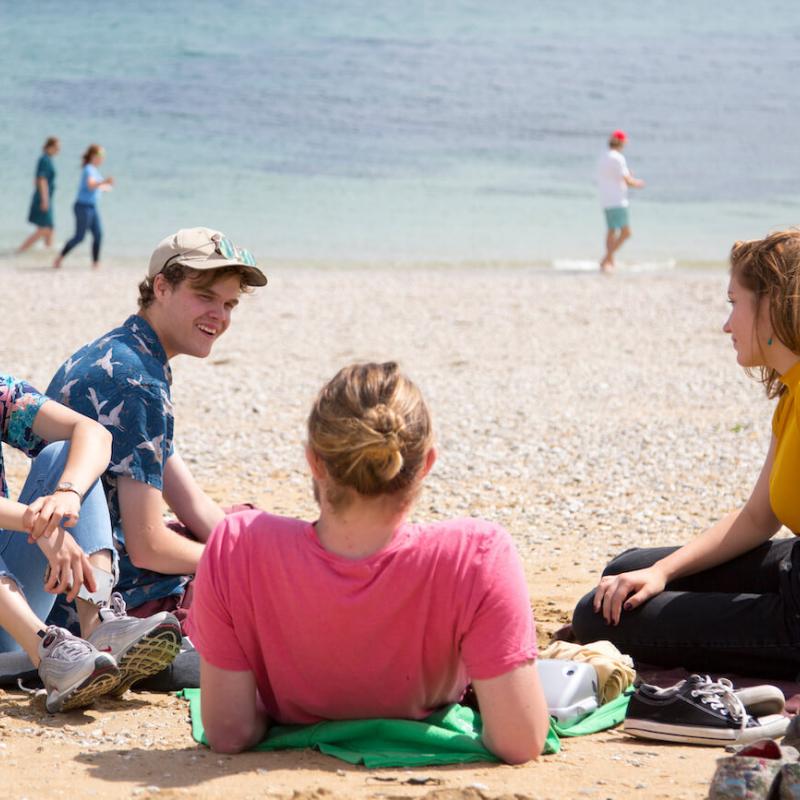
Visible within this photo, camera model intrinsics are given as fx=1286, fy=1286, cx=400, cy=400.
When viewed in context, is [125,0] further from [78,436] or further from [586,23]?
[78,436]

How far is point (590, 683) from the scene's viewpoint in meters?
3.48

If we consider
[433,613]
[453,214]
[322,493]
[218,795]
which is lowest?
[218,795]

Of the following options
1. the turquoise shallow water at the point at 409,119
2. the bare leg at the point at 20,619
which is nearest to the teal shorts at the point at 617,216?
the turquoise shallow water at the point at 409,119

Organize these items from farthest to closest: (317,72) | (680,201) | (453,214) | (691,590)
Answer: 1. (317,72)
2. (680,201)
3. (453,214)
4. (691,590)

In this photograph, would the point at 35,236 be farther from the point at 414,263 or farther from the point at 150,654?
the point at 150,654

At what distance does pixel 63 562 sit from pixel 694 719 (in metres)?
1.66

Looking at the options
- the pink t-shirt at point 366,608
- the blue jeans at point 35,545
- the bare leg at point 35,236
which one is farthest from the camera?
the bare leg at point 35,236

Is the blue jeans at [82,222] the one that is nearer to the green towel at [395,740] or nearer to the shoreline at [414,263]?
the shoreline at [414,263]

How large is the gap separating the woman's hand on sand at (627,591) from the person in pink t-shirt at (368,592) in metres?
1.05

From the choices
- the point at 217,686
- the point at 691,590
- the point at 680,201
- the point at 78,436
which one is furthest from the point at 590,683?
the point at 680,201

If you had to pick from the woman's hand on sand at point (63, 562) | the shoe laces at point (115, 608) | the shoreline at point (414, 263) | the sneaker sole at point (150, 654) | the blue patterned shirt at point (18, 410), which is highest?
the shoreline at point (414, 263)

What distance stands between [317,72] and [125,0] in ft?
41.4

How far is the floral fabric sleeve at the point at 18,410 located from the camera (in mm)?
3631

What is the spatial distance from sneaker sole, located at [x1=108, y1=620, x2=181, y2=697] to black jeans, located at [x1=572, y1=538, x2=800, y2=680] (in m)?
1.30
